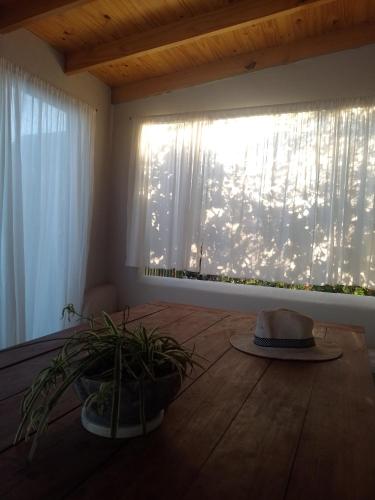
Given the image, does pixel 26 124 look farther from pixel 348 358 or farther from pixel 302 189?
pixel 348 358

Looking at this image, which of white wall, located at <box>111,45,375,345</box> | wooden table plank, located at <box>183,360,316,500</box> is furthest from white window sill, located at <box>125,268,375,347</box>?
wooden table plank, located at <box>183,360,316,500</box>

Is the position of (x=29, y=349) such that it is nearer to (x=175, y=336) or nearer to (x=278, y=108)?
(x=175, y=336)

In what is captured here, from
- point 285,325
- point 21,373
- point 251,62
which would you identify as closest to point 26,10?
point 251,62

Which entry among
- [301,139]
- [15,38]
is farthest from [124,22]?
[301,139]

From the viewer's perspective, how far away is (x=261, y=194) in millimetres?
3465

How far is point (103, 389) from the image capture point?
75 cm

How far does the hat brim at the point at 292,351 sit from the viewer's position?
143 centimetres

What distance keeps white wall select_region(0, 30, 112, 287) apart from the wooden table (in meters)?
2.61

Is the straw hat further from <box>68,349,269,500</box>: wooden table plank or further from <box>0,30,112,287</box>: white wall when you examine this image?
<box>0,30,112,287</box>: white wall

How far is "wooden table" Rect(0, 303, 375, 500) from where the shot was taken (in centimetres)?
68

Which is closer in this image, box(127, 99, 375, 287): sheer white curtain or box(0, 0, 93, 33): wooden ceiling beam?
box(0, 0, 93, 33): wooden ceiling beam

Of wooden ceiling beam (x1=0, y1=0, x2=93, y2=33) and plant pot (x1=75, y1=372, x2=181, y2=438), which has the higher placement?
wooden ceiling beam (x1=0, y1=0, x2=93, y2=33)

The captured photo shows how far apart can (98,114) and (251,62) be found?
1.54 metres

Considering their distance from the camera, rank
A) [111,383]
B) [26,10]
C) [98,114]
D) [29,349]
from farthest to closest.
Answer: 1. [98,114]
2. [26,10]
3. [29,349]
4. [111,383]
